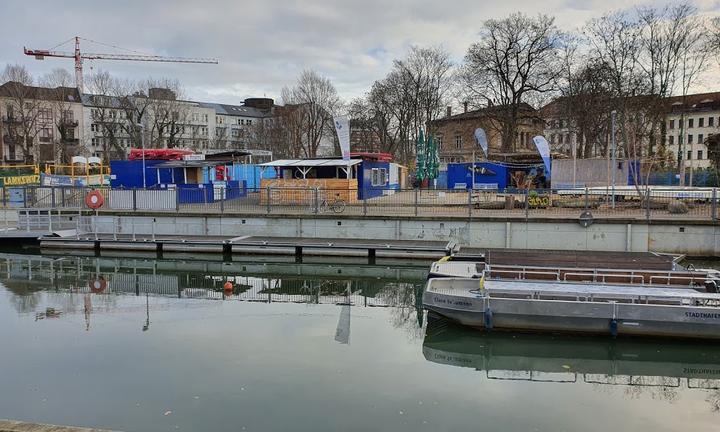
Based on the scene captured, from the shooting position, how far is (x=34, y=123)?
73375 millimetres

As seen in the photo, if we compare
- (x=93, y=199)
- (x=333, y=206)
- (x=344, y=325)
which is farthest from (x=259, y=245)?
(x=344, y=325)

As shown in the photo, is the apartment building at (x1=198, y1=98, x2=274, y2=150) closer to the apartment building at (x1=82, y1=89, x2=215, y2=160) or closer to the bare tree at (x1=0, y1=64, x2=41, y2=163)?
the apartment building at (x1=82, y1=89, x2=215, y2=160)

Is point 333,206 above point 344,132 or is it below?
below

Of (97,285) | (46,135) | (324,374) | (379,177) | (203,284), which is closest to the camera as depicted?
(324,374)

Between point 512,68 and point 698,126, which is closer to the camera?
point 512,68

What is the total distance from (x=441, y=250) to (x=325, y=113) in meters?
51.2

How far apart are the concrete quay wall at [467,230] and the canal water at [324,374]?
6.73m

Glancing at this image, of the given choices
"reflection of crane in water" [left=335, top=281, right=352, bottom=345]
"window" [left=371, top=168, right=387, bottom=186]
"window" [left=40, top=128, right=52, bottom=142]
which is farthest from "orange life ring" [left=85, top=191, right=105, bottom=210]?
"window" [left=40, top=128, right=52, bottom=142]

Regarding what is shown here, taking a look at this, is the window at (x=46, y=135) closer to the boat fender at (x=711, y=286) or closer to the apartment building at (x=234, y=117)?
the apartment building at (x=234, y=117)

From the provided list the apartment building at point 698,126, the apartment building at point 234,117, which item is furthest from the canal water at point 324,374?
the apartment building at point 234,117

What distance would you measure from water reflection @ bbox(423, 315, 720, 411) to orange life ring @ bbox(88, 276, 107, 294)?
36.1ft

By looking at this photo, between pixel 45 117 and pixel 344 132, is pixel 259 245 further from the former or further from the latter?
pixel 45 117

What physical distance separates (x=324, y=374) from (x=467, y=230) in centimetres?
1408

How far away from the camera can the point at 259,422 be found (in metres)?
8.42
